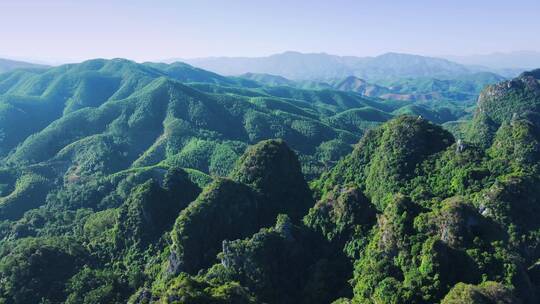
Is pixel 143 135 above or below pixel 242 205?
below

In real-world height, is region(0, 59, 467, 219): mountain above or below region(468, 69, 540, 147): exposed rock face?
below

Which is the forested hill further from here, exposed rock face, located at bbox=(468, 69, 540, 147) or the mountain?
the mountain

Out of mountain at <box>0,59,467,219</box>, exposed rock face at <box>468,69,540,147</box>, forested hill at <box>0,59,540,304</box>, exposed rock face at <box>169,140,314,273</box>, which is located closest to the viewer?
forested hill at <box>0,59,540,304</box>

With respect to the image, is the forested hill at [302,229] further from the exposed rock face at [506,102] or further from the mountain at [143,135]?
the mountain at [143,135]

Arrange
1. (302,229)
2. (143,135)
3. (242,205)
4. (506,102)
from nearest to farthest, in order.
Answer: (302,229), (242,205), (506,102), (143,135)

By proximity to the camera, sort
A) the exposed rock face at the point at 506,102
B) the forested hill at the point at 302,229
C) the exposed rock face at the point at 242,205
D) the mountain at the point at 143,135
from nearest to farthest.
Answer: the forested hill at the point at 302,229 → the exposed rock face at the point at 242,205 → the exposed rock face at the point at 506,102 → the mountain at the point at 143,135

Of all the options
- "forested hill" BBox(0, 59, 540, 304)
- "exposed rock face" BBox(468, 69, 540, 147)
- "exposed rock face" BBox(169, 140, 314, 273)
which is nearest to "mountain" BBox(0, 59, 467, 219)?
"forested hill" BBox(0, 59, 540, 304)

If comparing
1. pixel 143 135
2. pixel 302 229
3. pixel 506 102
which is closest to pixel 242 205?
pixel 302 229

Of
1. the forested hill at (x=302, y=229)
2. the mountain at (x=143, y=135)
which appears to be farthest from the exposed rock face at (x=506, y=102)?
the mountain at (x=143, y=135)

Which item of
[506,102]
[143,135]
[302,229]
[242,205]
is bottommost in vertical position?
[143,135]

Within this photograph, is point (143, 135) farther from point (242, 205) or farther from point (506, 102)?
point (506, 102)

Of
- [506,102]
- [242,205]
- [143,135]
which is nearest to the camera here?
[242,205]
